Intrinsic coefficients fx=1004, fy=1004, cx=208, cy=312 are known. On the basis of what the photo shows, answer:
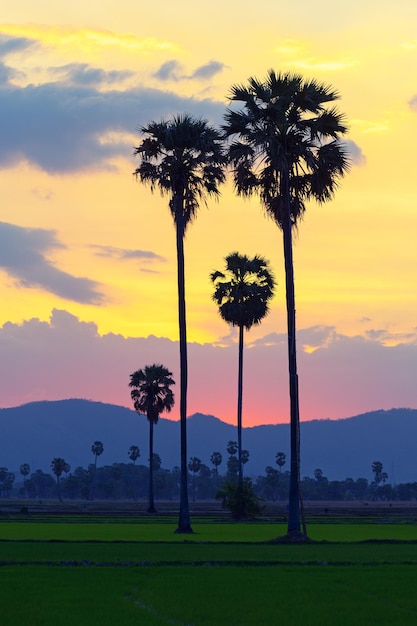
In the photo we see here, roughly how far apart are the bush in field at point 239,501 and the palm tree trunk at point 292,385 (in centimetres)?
3850

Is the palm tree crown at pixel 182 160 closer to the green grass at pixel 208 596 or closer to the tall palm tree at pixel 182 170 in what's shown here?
the tall palm tree at pixel 182 170

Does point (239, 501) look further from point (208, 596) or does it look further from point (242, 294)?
point (208, 596)

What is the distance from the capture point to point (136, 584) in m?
28.9

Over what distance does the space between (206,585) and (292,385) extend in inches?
924

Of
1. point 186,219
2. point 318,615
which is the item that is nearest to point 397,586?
point 318,615

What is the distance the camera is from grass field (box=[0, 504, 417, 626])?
22.8m

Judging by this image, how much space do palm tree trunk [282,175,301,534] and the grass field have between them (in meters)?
4.31

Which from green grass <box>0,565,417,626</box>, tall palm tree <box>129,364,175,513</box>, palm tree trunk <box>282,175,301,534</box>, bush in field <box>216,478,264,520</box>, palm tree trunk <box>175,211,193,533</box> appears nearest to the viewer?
green grass <box>0,565,417,626</box>

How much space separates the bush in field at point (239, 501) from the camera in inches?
3501

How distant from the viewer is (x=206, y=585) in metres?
28.4

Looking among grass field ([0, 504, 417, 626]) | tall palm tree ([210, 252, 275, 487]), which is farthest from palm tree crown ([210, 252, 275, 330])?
grass field ([0, 504, 417, 626])

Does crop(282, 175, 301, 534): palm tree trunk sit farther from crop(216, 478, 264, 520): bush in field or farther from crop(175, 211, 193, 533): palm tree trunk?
crop(216, 478, 264, 520): bush in field

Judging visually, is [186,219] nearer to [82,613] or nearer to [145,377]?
[82,613]

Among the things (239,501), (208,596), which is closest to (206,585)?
(208,596)
